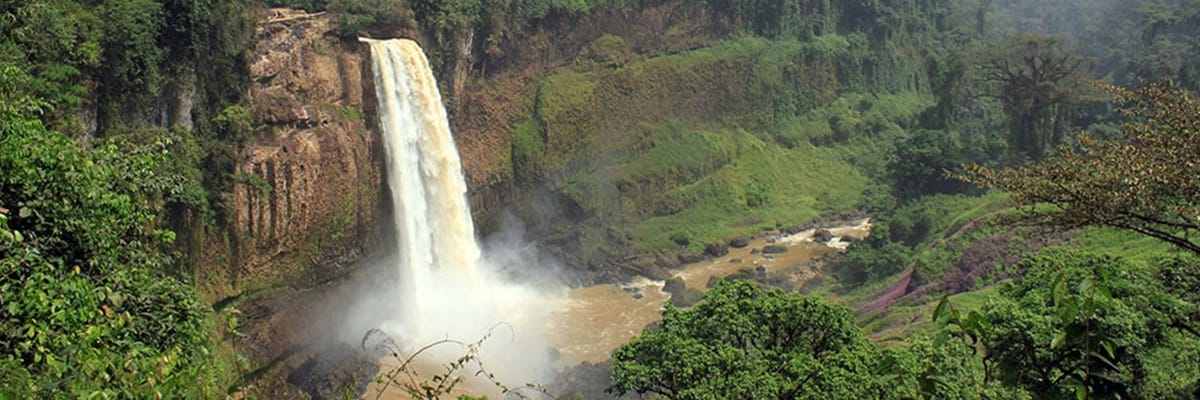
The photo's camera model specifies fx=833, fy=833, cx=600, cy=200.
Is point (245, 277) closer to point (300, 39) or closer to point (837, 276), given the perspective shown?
point (300, 39)

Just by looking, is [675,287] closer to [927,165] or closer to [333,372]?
[333,372]

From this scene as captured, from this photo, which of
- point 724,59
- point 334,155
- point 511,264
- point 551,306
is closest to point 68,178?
point 334,155

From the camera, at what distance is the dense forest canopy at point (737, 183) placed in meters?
8.21

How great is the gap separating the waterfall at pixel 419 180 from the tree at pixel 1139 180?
21008mm

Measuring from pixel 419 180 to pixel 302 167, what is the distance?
4.76 metres

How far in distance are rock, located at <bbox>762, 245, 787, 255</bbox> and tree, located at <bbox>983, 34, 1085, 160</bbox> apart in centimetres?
1242

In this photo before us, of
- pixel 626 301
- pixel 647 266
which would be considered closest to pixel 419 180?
pixel 626 301

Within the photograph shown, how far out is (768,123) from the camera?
47.9 metres

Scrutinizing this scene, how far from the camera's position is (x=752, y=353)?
1332cm

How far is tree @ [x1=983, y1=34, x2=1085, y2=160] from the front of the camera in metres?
37.6

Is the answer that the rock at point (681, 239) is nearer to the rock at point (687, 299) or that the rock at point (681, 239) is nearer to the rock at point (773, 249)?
the rock at point (773, 249)

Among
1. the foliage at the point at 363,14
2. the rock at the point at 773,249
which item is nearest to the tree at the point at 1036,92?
the rock at the point at 773,249

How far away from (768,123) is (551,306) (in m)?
22.9

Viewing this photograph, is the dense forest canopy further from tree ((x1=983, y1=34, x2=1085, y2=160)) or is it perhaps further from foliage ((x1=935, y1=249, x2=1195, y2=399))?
tree ((x1=983, y1=34, x2=1085, y2=160))
